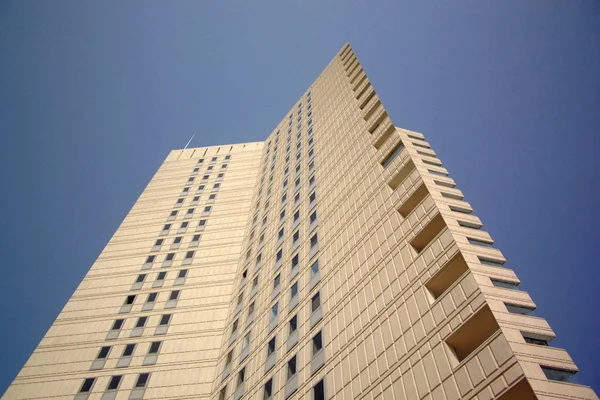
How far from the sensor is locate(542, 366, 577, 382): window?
35.8ft

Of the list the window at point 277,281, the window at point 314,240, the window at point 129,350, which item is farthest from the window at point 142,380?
the window at point 314,240

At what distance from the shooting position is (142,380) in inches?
1146

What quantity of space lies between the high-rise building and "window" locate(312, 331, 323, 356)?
0.09 metres

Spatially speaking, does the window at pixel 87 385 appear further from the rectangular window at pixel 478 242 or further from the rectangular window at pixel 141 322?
the rectangular window at pixel 478 242

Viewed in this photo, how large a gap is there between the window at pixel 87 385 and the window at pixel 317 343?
1911 cm

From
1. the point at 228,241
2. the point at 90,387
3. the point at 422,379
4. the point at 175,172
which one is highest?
the point at 175,172

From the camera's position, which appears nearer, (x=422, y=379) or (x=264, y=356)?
(x=422, y=379)

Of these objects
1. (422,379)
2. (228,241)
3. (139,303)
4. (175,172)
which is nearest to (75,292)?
(139,303)

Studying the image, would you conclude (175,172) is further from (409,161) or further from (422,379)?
(422,379)

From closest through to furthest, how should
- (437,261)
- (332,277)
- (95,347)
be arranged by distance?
1. (437,261)
2. (332,277)
3. (95,347)

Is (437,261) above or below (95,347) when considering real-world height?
below

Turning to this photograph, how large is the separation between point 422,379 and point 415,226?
726cm

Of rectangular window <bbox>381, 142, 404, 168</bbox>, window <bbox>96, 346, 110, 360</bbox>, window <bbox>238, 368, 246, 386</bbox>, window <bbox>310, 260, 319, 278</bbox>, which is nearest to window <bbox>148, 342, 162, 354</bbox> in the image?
window <bbox>96, 346, 110, 360</bbox>

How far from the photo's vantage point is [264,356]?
2286 cm
